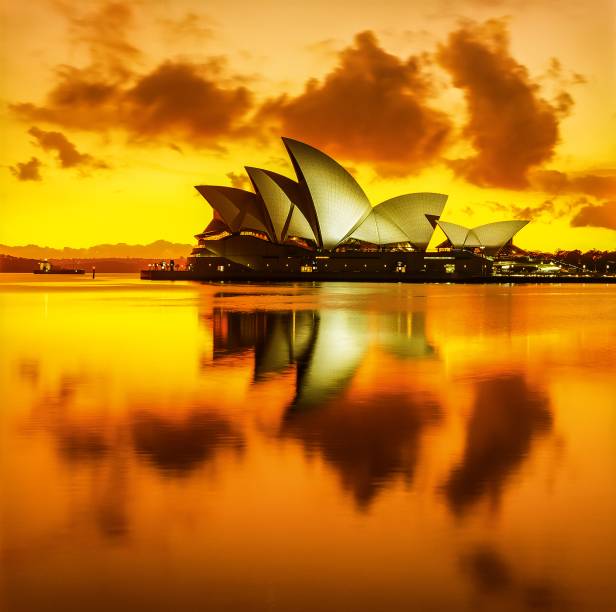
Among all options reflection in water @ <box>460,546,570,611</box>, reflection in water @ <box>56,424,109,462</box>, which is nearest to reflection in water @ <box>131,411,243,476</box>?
reflection in water @ <box>56,424,109,462</box>

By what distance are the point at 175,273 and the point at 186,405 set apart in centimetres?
9080

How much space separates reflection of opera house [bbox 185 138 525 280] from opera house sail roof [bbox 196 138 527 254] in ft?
0.36

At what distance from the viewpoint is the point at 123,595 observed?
407 centimetres

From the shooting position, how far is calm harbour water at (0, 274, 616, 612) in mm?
4180

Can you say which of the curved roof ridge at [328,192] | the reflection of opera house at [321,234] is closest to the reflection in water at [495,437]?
the curved roof ridge at [328,192]

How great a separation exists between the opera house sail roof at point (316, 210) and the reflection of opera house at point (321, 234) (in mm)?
109

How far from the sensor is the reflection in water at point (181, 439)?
6.82m

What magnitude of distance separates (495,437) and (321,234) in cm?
7593

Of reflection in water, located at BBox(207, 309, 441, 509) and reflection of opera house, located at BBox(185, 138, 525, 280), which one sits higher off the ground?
reflection of opera house, located at BBox(185, 138, 525, 280)

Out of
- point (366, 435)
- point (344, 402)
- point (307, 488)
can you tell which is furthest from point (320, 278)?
point (307, 488)

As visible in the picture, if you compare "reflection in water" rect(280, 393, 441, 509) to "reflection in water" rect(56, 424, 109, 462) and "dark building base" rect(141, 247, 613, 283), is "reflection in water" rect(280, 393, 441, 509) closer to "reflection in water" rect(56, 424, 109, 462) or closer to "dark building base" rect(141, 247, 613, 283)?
"reflection in water" rect(56, 424, 109, 462)

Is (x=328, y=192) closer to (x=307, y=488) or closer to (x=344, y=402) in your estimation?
(x=344, y=402)

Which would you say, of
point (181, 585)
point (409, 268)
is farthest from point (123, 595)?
point (409, 268)

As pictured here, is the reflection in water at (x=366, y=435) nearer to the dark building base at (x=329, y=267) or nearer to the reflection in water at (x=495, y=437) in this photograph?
the reflection in water at (x=495, y=437)
